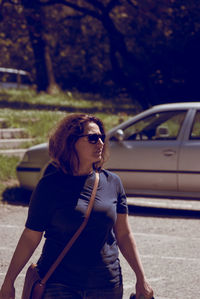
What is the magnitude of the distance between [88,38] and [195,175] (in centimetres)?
2830

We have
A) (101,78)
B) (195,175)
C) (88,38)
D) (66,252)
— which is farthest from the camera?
(88,38)

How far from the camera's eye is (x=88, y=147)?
3518mm

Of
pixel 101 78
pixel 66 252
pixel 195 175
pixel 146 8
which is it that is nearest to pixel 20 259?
pixel 66 252

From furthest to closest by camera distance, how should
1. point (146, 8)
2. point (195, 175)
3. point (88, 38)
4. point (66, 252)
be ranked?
point (88, 38), point (146, 8), point (195, 175), point (66, 252)

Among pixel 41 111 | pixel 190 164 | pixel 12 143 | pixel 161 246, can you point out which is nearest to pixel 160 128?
pixel 190 164

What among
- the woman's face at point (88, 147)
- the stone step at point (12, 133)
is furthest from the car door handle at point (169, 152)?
the woman's face at point (88, 147)

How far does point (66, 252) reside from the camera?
3379mm

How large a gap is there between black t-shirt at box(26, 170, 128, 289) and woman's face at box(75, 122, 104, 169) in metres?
0.08

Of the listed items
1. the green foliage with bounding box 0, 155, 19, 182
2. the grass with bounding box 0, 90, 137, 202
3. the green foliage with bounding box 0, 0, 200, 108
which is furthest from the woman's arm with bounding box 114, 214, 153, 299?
the green foliage with bounding box 0, 0, 200, 108

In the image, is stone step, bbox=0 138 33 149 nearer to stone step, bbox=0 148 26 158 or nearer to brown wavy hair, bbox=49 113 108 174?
stone step, bbox=0 148 26 158

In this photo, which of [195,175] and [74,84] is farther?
[74,84]

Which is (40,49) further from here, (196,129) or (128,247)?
(128,247)

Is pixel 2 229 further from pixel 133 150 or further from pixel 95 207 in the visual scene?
pixel 95 207

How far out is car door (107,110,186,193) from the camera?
10.1 metres
